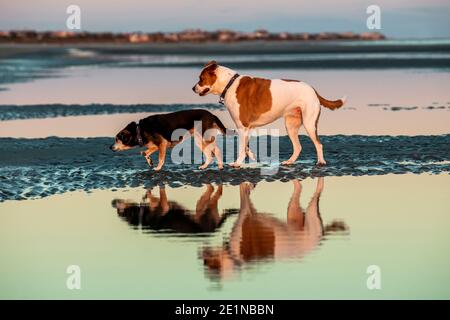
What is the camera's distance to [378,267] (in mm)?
7922

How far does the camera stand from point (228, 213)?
10148mm

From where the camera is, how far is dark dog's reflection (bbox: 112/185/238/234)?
9586mm

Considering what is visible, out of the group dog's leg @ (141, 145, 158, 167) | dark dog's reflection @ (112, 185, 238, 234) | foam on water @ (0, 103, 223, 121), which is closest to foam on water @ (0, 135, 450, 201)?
dog's leg @ (141, 145, 158, 167)

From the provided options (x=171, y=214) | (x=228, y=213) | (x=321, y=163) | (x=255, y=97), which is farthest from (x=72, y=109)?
(x=228, y=213)

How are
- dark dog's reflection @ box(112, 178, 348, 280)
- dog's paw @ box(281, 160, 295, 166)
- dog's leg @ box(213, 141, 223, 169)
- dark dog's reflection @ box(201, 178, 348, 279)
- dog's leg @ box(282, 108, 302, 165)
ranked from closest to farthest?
dark dog's reflection @ box(201, 178, 348, 279), dark dog's reflection @ box(112, 178, 348, 280), dog's leg @ box(213, 141, 223, 169), dog's paw @ box(281, 160, 295, 166), dog's leg @ box(282, 108, 302, 165)

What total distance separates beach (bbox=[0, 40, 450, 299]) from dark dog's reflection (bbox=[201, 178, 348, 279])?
21 millimetres

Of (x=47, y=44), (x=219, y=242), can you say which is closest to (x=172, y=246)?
(x=219, y=242)

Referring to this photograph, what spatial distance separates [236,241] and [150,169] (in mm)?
4247

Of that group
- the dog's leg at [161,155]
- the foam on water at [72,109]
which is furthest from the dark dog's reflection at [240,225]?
the foam on water at [72,109]

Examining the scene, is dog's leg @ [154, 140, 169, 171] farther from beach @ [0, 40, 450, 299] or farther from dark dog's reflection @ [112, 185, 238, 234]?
dark dog's reflection @ [112, 185, 238, 234]

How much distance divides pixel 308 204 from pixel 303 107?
2881 millimetres

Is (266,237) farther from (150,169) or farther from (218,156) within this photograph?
(150,169)

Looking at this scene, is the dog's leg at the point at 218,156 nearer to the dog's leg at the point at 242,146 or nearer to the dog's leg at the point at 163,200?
the dog's leg at the point at 242,146

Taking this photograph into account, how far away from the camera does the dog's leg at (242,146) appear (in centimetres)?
1276
